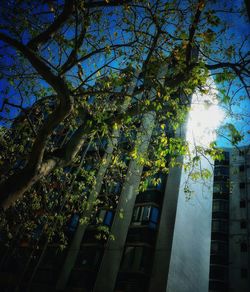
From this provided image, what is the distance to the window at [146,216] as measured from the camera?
21.3 meters

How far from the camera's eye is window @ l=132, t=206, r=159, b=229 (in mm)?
21266

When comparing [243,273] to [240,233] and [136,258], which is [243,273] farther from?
[136,258]

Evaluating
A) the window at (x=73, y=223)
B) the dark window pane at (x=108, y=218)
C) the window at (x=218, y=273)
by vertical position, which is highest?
the window at (x=218, y=273)

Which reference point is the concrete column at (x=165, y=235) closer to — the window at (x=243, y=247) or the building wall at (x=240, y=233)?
the building wall at (x=240, y=233)

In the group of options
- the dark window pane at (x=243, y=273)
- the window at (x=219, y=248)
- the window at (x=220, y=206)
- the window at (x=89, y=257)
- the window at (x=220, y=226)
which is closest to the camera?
the window at (x=89, y=257)

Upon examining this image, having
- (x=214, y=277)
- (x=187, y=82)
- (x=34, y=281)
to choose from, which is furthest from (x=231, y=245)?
(x=187, y=82)

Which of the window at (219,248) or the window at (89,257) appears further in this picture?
the window at (219,248)

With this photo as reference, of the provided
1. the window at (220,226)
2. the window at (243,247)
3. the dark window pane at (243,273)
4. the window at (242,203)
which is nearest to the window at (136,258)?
the dark window pane at (243,273)

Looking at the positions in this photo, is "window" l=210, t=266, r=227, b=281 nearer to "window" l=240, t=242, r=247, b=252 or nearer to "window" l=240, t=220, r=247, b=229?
"window" l=240, t=242, r=247, b=252

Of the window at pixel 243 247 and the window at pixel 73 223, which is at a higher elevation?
the window at pixel 243 247

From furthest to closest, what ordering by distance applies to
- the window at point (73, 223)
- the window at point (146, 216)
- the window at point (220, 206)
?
the window at point (220, 206) → the window at point (73, 223) → the window at point (146, 216)

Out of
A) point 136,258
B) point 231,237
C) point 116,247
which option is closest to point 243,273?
point 231,237

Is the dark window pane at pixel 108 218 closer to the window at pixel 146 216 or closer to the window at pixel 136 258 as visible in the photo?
the window at pixel 146 216

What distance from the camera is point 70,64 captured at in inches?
269
